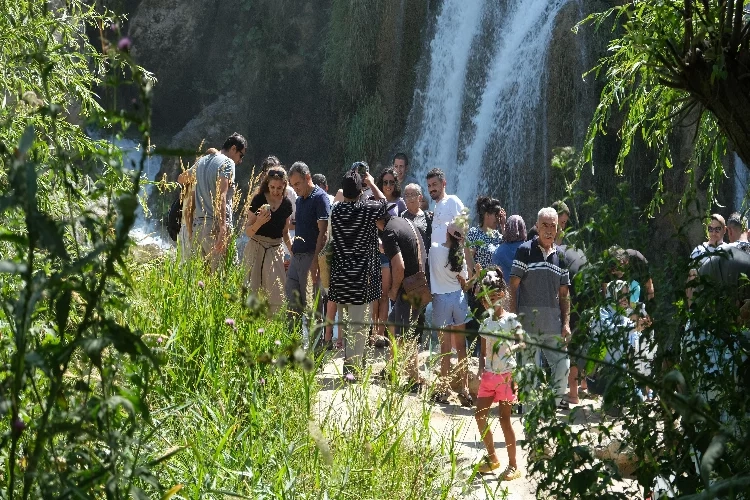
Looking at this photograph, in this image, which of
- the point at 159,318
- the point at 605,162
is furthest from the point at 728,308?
the point at 605,162

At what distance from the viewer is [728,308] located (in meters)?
3.17

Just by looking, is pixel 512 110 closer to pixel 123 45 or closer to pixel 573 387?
pixel 573 387

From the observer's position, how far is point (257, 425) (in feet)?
14.0

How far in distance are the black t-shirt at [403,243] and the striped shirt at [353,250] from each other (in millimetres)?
312

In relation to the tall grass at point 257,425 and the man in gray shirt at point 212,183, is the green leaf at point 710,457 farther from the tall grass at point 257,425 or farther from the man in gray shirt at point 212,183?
the man in gray shirt at point 212,183

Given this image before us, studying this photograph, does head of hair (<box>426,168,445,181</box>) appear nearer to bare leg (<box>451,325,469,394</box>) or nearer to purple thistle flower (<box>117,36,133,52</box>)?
bare leg (<box>451,325,469,394</box>)

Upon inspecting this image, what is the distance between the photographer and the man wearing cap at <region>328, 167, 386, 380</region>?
7.50 meters

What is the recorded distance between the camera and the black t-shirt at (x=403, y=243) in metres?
7.93

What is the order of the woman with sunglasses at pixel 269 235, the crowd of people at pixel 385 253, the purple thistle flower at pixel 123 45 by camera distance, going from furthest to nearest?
the woman with sunglasses at pixel 269 235
the crowd of people at pixel 385 253
the purple thistle flower at pixel 123 45

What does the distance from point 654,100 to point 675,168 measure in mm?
11289

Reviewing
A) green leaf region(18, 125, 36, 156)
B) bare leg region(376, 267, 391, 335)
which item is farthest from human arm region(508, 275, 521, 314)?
green leaf region(18, 125, 36, 156)

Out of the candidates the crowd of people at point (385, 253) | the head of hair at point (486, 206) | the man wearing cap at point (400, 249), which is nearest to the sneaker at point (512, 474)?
the crowd of people at point (385, 253)

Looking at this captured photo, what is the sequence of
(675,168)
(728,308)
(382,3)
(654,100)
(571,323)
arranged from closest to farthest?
(728,308) < (654,100) < (571,323) < (675,168) < (382,3)

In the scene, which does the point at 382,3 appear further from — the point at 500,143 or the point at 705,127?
the point at 705,127
